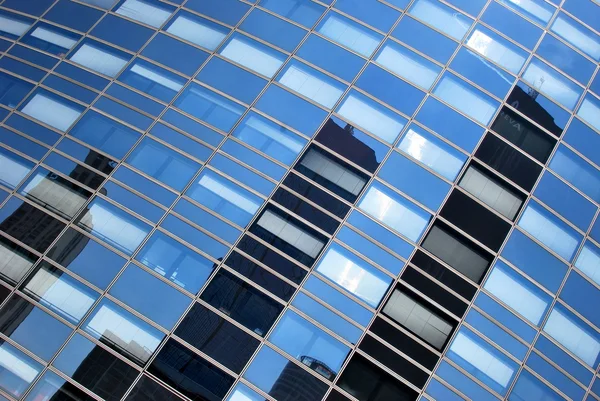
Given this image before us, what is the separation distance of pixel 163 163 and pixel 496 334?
1714cm

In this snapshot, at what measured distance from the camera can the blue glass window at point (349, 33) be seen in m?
31.9

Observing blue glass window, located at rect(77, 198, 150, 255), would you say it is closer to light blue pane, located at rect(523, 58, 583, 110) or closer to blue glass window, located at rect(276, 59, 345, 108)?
blue glass window, located at rect(276, 59, 345, 108)

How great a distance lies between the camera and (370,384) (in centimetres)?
2491

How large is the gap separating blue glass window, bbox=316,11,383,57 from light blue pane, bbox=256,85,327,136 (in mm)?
4506

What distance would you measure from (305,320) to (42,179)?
13809 mm

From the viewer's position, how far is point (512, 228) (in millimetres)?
28688

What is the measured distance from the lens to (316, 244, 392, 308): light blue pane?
86.3 ft

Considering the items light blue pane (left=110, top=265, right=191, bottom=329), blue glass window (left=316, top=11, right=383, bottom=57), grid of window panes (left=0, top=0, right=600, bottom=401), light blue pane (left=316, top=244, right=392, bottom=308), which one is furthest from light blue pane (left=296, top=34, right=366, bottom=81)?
light blue pane (left=110, top=265, right=191, bottom=329)

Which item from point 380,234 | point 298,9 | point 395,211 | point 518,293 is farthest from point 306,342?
point 298,9

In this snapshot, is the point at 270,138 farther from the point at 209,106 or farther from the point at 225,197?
the point at 225,197

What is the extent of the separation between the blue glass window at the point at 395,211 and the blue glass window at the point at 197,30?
11.8 meters

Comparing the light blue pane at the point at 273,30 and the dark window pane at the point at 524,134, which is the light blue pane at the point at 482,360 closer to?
the dark window pane at the point at 524,134

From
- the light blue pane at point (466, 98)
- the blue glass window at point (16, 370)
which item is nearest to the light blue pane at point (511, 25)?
the light blue pane at point (466, 98)

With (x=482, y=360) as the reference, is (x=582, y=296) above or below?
above
